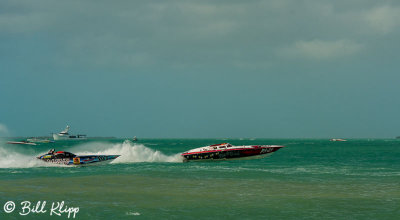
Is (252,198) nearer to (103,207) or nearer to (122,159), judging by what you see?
(103,207)

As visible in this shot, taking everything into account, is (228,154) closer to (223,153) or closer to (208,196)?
(223,153)

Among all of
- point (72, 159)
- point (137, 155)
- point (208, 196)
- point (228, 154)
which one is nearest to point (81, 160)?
point (72, 159)

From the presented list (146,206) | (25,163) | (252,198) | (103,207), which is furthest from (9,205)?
(25,163)

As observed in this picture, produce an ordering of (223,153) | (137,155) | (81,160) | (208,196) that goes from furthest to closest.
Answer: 1. (137,155)
2. (223,153)
3. (81,160)
4. (208,196)

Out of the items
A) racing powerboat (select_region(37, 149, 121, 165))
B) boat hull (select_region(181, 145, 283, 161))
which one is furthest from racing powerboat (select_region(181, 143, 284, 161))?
racing powerboat (select_region(37, 149, 121, 165))

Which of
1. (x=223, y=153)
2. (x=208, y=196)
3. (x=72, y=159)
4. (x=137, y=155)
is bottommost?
(x=208, y=196)

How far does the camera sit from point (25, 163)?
46969 millimetres

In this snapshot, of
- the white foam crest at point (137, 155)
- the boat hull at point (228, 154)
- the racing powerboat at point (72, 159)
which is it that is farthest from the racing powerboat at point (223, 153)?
the racing powerboat at point (72, 159)

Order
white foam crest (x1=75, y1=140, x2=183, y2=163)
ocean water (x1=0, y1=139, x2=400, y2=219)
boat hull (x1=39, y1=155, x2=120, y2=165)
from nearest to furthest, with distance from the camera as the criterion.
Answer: ocean water (x1=0, y1=139, x2=400, y2=219)
boat hull (x1=39, y1=155, x2=120, y2=165)
white foam crest (x1=75, y1=140, x2=183, y2=163)

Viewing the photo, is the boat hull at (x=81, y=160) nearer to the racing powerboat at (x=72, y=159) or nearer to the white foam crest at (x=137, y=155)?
the racing powerboat at (x=72, y=159)

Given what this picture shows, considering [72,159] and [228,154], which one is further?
[228,154]

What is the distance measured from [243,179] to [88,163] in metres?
22.6

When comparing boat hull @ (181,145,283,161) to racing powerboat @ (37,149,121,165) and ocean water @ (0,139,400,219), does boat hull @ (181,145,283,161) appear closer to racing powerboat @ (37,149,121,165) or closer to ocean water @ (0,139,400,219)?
racing powerboat @ (37,149,121,165)

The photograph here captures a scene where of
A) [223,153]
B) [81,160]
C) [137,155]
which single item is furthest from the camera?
[137,155]
